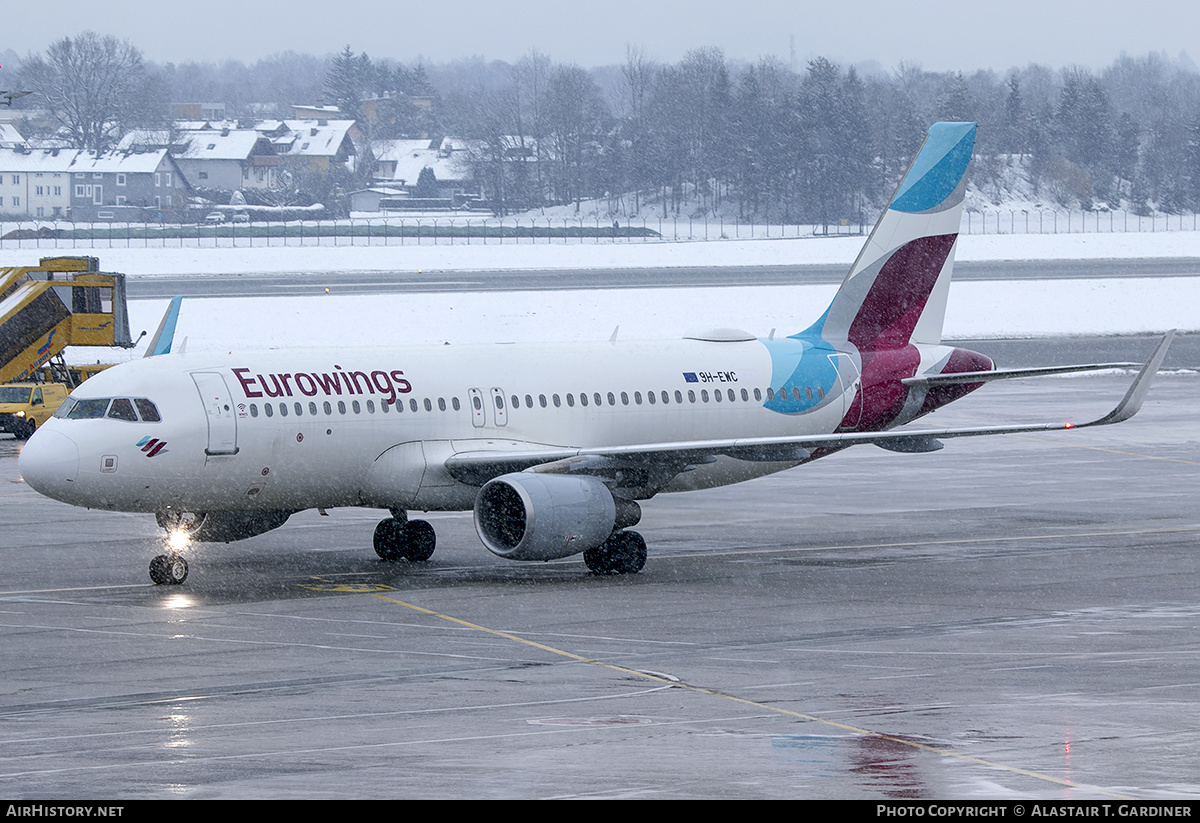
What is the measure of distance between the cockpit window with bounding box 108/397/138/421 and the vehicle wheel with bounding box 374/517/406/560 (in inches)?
209

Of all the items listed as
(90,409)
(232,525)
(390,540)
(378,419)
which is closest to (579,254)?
(390,540)

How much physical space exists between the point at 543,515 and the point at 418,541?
4.18m

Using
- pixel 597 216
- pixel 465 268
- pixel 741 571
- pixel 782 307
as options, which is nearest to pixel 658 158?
pixel 597 216

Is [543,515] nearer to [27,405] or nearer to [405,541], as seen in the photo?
[405,541]

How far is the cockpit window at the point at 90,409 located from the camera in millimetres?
29056

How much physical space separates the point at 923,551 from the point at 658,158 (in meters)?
168

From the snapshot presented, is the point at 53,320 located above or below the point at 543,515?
above

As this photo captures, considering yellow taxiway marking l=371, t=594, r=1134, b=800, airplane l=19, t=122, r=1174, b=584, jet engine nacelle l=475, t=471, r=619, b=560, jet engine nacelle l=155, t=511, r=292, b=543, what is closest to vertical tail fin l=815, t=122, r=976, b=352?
airplane l=19, t=122, r=1174, b=584

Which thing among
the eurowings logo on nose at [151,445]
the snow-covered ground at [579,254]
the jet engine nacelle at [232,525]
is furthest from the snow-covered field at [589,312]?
the eurowings logo on nose at [151,445]

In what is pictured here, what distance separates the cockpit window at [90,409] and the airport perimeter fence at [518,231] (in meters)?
111

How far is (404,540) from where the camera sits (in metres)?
32.1

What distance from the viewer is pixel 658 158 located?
19838 cm

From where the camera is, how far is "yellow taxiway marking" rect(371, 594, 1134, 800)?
15344 mm

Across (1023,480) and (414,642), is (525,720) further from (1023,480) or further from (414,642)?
(1023,480)
